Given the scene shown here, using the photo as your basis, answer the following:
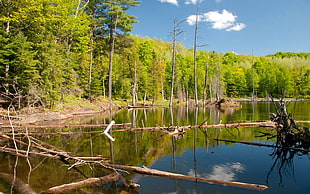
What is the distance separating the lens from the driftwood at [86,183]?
4543 mm

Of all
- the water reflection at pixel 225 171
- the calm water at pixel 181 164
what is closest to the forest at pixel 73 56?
the calm water at pixel 181 164

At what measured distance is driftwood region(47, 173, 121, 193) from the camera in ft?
14.9

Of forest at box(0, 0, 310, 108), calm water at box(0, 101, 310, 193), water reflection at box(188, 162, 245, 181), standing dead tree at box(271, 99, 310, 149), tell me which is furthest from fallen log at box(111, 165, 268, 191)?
forest at box(0, 0, 310, 108)

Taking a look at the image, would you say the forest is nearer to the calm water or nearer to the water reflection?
the calm water

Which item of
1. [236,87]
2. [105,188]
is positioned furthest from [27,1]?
[236,87]

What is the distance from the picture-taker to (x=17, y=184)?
16.6 feet

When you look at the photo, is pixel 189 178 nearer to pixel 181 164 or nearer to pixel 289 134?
pixel 181 164

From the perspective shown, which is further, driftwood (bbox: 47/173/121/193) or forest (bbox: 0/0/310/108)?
forest (bbox: 0/0/310/108)

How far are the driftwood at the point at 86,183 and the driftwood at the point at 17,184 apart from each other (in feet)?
1.93

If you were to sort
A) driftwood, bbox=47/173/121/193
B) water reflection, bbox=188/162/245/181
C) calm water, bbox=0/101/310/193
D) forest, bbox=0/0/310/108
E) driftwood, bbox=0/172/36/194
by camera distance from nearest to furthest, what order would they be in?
driftwood, bbox=47/173/121/193 → driftwood, bbox=0/172/36/194 → calm water, bbox=0/101/310/193 → water reflection, bbox=188/162/245/181 → forest, bbox=0/0/310/108

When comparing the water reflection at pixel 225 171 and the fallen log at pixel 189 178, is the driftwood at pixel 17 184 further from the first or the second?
the water reflection at pixel 225 171

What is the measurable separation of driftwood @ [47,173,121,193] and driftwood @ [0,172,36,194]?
588 millimetres

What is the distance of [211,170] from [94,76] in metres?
29.3

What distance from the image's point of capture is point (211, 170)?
19.6 ft
